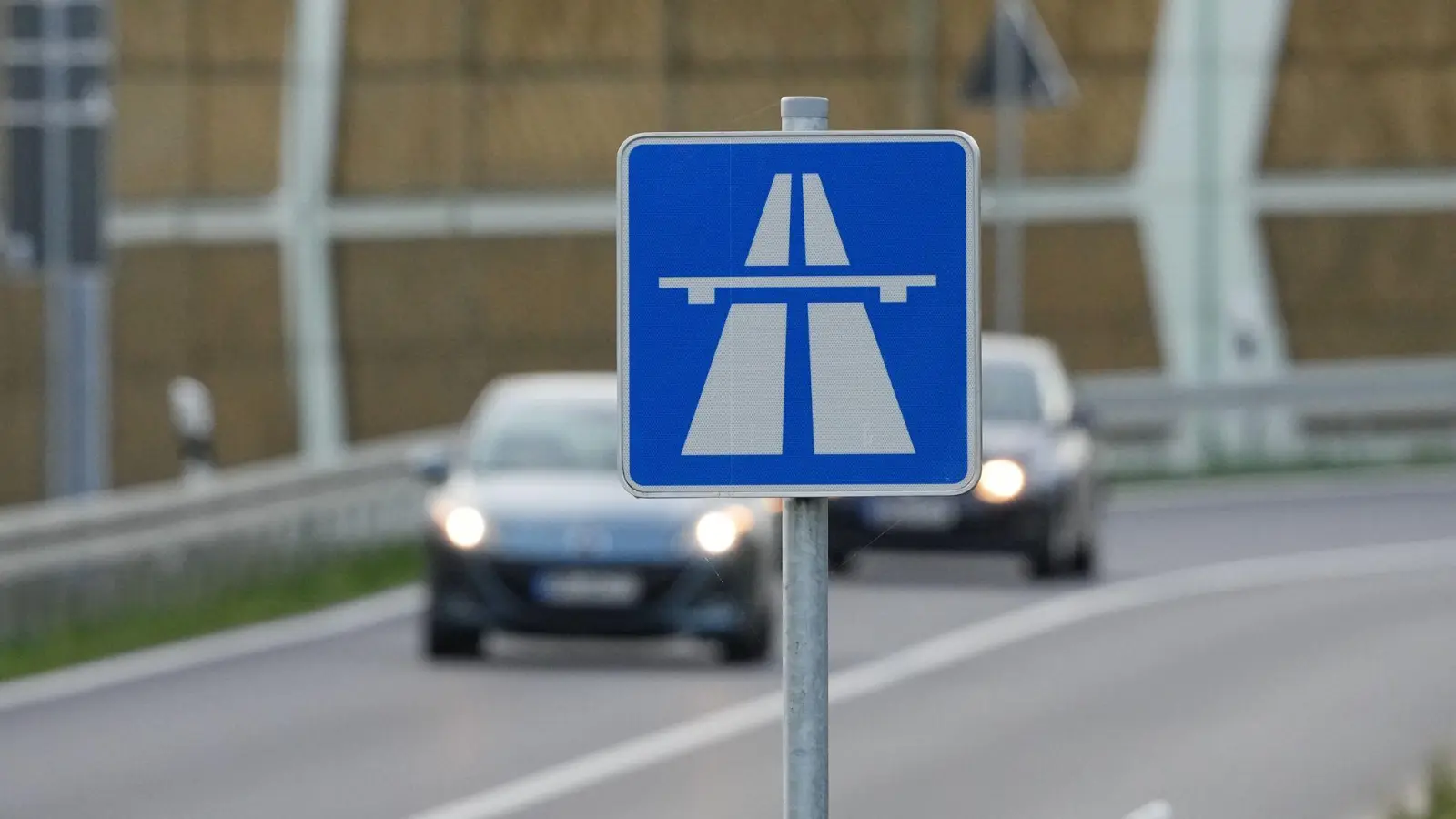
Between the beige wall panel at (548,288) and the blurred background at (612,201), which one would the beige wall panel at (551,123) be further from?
the beige wall panel at (548,288)

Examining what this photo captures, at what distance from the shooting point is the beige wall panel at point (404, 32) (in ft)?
108

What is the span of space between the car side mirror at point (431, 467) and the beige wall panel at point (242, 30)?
1493 cm

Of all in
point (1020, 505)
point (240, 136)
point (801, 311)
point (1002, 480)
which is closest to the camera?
point (801, 311)

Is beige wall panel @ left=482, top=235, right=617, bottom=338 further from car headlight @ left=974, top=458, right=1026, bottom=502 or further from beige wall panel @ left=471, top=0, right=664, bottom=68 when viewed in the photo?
car headlight @ left=974, top=458, right=1026, bottom=502

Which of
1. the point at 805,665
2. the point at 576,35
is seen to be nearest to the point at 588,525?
the point at 805,665

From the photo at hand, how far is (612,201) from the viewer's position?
34.2 meters

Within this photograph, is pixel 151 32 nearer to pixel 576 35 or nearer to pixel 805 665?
pixel 576 35

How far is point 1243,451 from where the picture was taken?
32125 millimetres

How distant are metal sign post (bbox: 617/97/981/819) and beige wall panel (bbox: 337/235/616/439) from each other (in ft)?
90.3

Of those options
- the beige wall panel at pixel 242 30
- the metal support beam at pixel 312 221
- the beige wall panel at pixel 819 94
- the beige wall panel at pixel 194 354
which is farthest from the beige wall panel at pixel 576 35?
the beige wall panel at pixel 194 354

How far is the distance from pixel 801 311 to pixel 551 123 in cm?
2849

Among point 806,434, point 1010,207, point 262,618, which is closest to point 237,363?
point 1010,207

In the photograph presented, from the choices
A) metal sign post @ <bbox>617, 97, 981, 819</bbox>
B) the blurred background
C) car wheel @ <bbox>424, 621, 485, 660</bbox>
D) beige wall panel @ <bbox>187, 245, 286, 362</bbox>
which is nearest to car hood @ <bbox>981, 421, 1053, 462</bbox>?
car wheel @ <bbox>424, 621, 485, 660</bbox>

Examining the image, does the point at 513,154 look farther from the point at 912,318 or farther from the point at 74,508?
the point at 912,318
